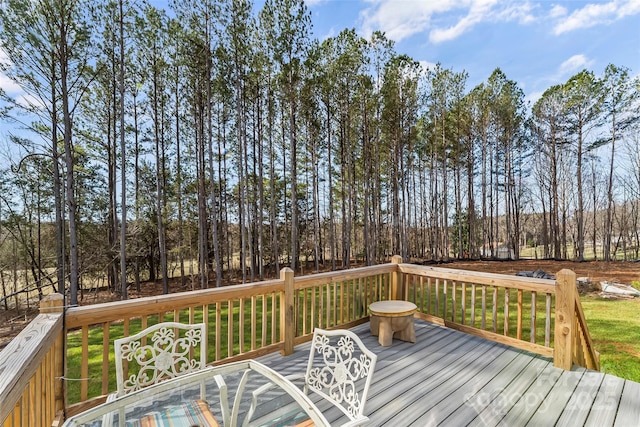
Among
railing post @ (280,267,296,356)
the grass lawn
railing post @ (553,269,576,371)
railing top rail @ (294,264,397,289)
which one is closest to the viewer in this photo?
railing post @ (553,269,576,371)

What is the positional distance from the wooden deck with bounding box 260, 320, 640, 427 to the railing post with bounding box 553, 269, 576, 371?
4.7 inches

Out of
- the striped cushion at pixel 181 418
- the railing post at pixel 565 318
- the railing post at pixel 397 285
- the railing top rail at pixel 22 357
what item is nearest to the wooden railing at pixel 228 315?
the railing post at pixel 397 285

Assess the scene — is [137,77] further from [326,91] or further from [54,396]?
[54,396]

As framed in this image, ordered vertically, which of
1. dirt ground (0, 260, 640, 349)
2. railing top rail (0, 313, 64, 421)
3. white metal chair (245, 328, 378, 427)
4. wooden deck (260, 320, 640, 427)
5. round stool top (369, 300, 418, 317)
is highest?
railing top rail (0, 313, 64, 421)

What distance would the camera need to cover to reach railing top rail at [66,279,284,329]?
6.38 feet

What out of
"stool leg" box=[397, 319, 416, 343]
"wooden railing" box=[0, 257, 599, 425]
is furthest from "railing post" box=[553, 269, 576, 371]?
"stool leg" box=[397, 319, 416, 343]

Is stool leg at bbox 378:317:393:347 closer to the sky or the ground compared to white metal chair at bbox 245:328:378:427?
closer to the ground

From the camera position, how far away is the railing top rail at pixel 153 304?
1945 mm

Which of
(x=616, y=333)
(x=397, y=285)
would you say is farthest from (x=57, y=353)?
(x=616, y=333)

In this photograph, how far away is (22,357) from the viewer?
1.10 meters

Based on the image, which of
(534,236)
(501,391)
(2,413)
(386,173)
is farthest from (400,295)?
(534,236)

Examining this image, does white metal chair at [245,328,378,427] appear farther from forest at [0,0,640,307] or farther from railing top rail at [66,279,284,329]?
forest at [0,0,640,307]

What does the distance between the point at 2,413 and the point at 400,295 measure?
410 centimetres

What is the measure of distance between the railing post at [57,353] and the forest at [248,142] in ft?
6.83
